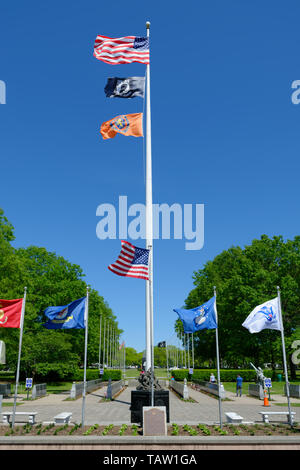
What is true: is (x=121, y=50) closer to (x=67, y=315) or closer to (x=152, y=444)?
(x=67, y=315)

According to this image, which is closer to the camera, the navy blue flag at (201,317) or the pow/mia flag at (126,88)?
the navy blue flag at (201,317)

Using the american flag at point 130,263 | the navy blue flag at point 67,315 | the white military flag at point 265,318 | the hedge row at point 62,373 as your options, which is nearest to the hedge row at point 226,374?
the hedge row at point 62,373

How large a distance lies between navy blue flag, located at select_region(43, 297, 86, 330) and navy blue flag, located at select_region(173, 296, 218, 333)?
4.16 meters

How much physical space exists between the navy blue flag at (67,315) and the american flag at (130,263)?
2941 millimetres

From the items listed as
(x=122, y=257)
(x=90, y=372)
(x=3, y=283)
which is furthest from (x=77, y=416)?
(x=90, y=372)

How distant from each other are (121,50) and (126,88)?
2118mm

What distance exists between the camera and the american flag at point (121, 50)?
2053 centimetres

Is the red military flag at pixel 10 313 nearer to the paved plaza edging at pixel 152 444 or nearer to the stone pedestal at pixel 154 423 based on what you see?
the paved plaza edging at pixel 152 444

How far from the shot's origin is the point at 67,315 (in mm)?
15898

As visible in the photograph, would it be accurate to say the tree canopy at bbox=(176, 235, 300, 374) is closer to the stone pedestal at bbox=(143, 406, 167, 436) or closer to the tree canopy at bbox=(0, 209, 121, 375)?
the tree canopy at bbox=(0, 209, 121, 375)

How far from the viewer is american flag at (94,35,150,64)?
20.5m

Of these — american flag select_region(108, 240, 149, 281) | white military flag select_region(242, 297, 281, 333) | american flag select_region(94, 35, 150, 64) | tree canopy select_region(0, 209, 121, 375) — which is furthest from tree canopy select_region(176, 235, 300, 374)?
american flag select_region(108, 240, 149, 281)

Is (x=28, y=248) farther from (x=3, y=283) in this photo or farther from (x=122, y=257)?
(x=122, y=257)

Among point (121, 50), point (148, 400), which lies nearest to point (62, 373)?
point (148, 400)
